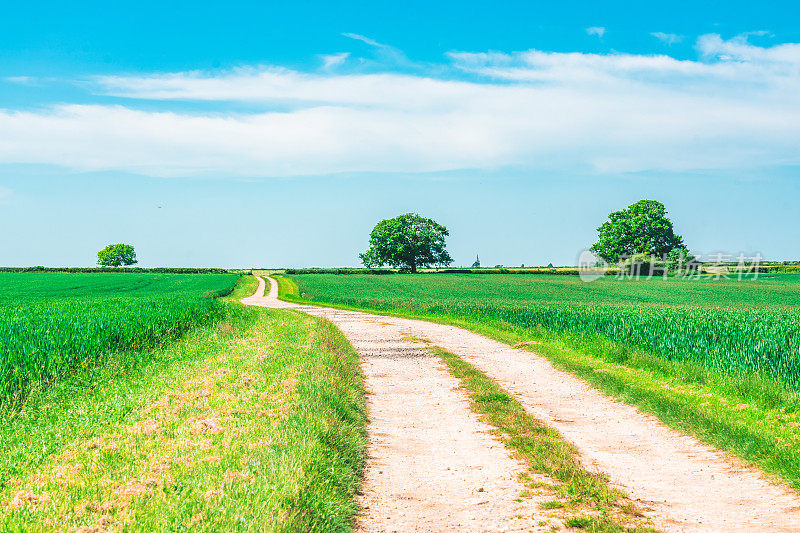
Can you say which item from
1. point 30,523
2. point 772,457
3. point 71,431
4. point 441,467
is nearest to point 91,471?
point 30,523

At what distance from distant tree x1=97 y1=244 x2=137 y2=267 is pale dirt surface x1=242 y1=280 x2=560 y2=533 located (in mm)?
184237

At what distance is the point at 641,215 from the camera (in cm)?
10256

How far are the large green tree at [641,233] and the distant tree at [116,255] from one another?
13705 cm

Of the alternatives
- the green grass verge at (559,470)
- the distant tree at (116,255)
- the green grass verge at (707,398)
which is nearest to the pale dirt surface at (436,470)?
the green grass verge at (559,470)

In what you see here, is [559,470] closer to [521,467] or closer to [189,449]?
[521,467]

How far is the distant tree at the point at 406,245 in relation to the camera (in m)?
116

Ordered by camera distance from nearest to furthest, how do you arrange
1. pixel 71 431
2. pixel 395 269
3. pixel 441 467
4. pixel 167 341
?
pixel 441 467
pixel 71 431
pixel 167 341
pixel 395 269

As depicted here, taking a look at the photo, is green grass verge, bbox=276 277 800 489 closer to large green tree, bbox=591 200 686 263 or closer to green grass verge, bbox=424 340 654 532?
green grass verge, bbox=424 340 654 532

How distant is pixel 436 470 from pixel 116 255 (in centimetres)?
18990

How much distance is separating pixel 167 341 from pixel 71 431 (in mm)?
10067

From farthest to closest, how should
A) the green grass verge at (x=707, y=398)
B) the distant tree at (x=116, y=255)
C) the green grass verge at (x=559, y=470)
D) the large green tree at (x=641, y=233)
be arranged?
the distant tree at (x=116, y=255)
the large green tree at (x=641, y=233)
the green grass verge at (x=707, y=398)
the green grass verge at (x=559, y=470)

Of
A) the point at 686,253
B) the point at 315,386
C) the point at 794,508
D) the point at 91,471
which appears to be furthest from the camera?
the point at 686,253

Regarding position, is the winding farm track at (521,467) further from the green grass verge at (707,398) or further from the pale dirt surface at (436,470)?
the green grass verge at (707,398)

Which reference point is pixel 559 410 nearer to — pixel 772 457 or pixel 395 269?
pixel 772 457
